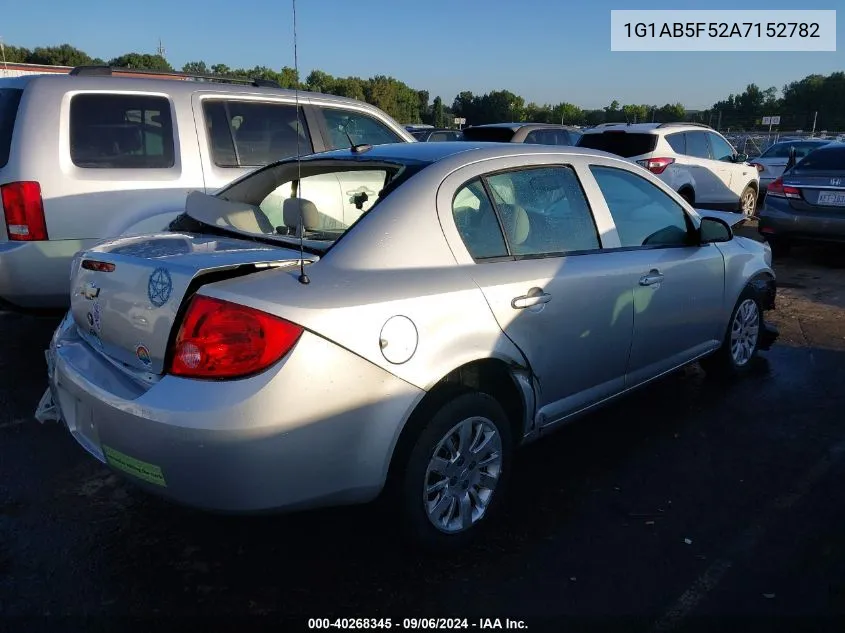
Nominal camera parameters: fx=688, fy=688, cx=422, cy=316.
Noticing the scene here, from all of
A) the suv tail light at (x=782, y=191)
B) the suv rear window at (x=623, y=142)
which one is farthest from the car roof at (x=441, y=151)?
the suv rear window at (x=623, y=142)

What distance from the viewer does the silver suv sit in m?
4.39

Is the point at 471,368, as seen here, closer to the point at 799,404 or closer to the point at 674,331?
the point at 674,331

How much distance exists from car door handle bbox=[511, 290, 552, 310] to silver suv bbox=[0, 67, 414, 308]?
1364 millimetres

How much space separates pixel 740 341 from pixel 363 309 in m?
3.37

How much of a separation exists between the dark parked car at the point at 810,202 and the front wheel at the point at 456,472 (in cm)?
726

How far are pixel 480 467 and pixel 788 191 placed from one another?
7633 mm

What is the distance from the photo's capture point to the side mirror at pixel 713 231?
3.98 m

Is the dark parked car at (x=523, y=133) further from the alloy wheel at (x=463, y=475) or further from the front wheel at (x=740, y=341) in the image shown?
the alloy wheel at (x=463, y=475)

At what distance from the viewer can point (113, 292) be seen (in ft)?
8.40

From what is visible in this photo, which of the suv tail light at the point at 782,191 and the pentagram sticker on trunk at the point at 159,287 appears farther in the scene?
the suv tail light at the point at 782,191

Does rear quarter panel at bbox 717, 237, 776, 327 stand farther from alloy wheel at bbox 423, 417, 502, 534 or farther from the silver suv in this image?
the silver suv

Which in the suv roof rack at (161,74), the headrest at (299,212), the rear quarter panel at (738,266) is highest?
the suv roof rack at (161,74)

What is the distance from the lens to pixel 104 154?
4797 millimetres

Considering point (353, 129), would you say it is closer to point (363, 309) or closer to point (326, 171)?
point (326, 171)
